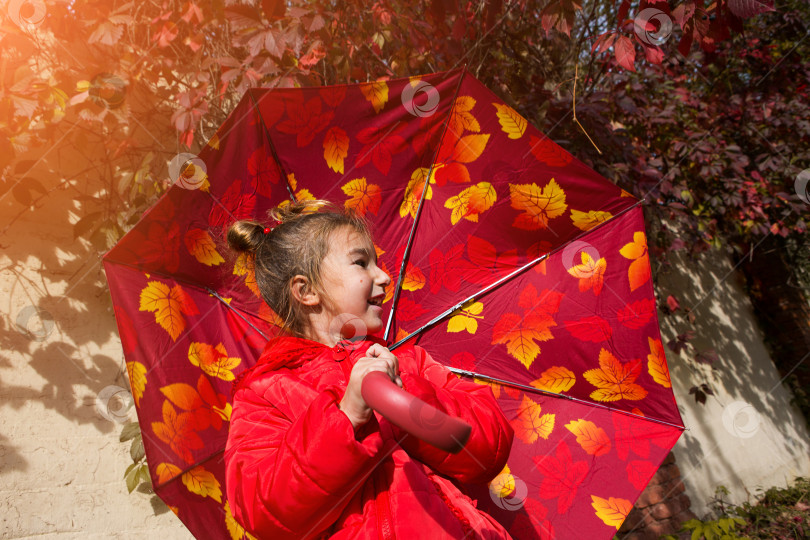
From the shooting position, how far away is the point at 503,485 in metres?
1.41

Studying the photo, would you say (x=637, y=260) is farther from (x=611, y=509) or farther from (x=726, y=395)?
(x=726, y=395)

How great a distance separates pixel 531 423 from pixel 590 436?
0.15 metres

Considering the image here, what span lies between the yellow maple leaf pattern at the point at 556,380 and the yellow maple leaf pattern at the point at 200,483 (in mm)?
901

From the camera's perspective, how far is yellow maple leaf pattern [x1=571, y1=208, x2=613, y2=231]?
56.4 inches

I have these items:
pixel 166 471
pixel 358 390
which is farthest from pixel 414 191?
pixel 166 471

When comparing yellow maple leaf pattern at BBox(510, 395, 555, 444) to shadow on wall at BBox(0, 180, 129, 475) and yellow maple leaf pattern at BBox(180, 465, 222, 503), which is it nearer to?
yellow maple leaf pattern at BBox(180, 465, 222, 503)

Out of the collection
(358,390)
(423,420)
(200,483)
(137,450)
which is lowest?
(137,450)

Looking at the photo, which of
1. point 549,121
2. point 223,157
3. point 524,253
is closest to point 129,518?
point 223,157

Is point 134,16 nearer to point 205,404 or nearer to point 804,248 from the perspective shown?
point 205,404

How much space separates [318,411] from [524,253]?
816 millimetres

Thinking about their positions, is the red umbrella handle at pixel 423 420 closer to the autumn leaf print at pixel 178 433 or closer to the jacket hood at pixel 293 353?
the jacket hood at pixel 293 353

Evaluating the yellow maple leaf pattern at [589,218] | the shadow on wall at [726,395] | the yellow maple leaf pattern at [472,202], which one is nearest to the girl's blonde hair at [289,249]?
the yellow maple leaf pattern at [472,202]

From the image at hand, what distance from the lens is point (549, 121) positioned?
2.49m

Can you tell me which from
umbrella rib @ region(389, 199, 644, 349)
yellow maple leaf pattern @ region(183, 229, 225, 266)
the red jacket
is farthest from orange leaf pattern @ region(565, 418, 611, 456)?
yellow maple leaf pattern @ region(183, 229, 225, 266)
